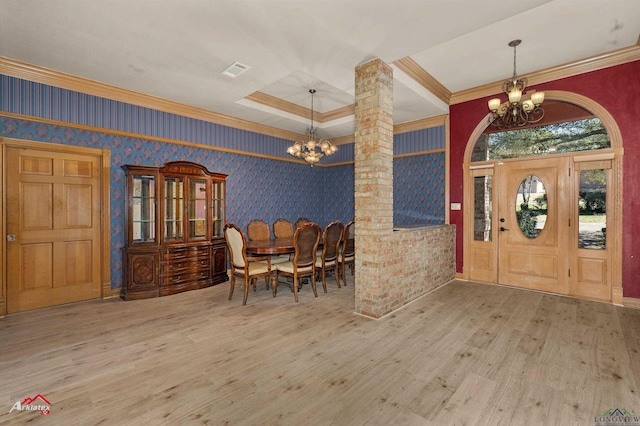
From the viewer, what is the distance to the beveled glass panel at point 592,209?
4.01 m

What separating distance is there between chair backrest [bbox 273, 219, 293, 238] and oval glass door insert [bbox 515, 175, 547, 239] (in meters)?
4.12

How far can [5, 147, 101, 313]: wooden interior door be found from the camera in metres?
3.64

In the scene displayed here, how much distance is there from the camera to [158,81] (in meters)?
4.12

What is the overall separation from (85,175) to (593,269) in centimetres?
743

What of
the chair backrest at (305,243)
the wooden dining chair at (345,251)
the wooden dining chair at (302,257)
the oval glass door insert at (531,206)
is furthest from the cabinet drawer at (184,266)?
the oval glass door insert at (531,206)

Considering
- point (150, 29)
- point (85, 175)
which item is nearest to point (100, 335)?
point (85, 175)

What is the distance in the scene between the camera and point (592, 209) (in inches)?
161

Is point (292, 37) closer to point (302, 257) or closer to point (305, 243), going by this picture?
point (305, 243)

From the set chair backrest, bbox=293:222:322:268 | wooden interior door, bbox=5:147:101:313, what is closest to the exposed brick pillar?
chair backrest, bbox=293:222:322:268

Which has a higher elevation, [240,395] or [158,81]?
[158,81]

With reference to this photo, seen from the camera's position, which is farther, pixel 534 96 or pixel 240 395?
pixel 534 96

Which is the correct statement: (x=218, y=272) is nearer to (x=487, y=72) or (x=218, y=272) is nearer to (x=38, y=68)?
(x=38, y=68)

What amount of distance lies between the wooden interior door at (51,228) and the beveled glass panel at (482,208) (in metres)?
6.14

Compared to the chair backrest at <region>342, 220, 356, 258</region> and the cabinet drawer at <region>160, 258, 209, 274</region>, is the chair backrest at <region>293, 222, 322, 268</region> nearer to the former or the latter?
the chair backrest at <region>342, 220, 356, 258</region>
